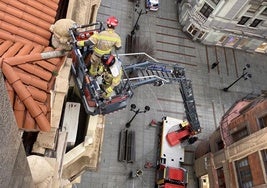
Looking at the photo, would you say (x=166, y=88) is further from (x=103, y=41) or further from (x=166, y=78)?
(x=103, y=41)

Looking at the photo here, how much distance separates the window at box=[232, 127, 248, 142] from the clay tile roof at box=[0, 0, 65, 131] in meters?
16.7

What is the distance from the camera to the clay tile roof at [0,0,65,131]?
11438 mm

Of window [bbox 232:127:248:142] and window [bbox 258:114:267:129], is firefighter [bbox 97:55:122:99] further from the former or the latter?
window [bbox 232:127:248:142]

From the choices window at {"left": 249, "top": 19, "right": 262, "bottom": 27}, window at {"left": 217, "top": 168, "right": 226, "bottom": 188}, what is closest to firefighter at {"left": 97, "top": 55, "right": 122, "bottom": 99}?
window at {"left": 217, "top": 168, "right": 226, "bottom": 188}

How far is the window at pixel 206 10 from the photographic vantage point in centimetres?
3808

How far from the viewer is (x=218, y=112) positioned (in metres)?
38.3

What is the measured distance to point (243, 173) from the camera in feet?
80.9

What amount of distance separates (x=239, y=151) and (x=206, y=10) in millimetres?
19547

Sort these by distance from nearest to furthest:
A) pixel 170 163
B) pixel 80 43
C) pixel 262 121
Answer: pixel 80 43, pixel 262 121, pixel 170 163

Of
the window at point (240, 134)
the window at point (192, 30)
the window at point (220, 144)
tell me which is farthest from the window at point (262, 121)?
the window at point (192, 30)

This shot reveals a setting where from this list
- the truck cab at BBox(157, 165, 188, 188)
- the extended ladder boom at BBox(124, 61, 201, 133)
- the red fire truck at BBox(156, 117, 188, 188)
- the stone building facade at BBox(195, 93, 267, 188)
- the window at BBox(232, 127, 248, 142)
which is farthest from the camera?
the red fire truck at BBox(156, 117, 188, 188)

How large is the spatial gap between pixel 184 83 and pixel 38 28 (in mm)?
15937

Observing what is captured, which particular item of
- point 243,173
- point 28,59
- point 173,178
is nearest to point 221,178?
point 243,173

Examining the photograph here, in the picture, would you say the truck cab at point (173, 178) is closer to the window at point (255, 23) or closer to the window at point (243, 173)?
the window at point (243, 173)
